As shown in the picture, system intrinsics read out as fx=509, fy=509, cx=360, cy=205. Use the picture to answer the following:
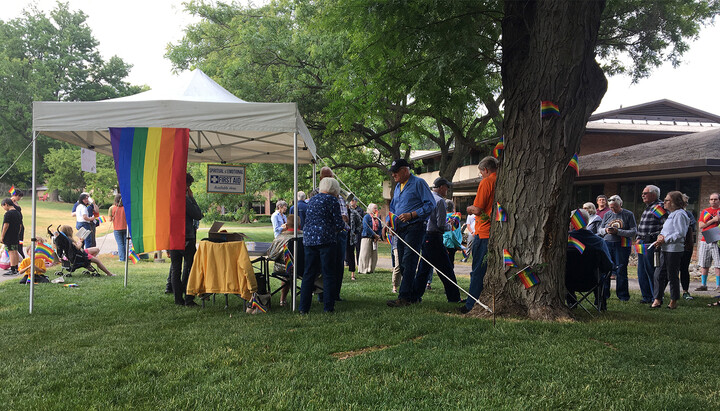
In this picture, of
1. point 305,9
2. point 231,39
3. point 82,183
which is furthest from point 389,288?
point 82,183

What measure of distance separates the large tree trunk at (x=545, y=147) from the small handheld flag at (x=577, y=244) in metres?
0.40

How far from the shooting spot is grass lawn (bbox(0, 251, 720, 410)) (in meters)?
3.37

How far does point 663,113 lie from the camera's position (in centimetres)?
2547

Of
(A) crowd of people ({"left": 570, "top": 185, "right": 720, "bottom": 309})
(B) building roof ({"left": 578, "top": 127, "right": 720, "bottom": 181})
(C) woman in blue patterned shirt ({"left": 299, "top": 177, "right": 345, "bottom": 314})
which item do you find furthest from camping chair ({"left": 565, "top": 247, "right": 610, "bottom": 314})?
(B) building roof ({"left": 578, "top": 127, "right": 720, "bottom": 181})

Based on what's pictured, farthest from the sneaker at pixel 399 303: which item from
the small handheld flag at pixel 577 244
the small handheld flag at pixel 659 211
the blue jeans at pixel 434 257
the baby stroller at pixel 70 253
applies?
the baby stroller at pixel 70 253

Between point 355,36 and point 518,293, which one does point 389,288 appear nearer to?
point 518,293

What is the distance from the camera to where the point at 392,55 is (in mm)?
7223

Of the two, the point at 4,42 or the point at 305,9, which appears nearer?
the point at 305,9

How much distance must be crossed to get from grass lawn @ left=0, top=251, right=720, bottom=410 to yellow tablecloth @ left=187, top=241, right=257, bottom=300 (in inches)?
12.6

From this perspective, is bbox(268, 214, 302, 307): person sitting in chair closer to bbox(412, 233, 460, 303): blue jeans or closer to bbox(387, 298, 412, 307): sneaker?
bbox(387, 298, 412, 307): sneaker

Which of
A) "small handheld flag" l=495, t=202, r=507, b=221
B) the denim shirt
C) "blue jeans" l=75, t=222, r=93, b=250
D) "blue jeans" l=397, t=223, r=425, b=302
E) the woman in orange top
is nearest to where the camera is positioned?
"small handheld flag" l=495, t=202, r=507, b=221

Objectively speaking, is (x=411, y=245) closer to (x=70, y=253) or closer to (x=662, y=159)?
(x=70, y=253)

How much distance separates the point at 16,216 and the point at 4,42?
50574mm

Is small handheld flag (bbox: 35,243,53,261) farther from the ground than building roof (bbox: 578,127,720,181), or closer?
closer
